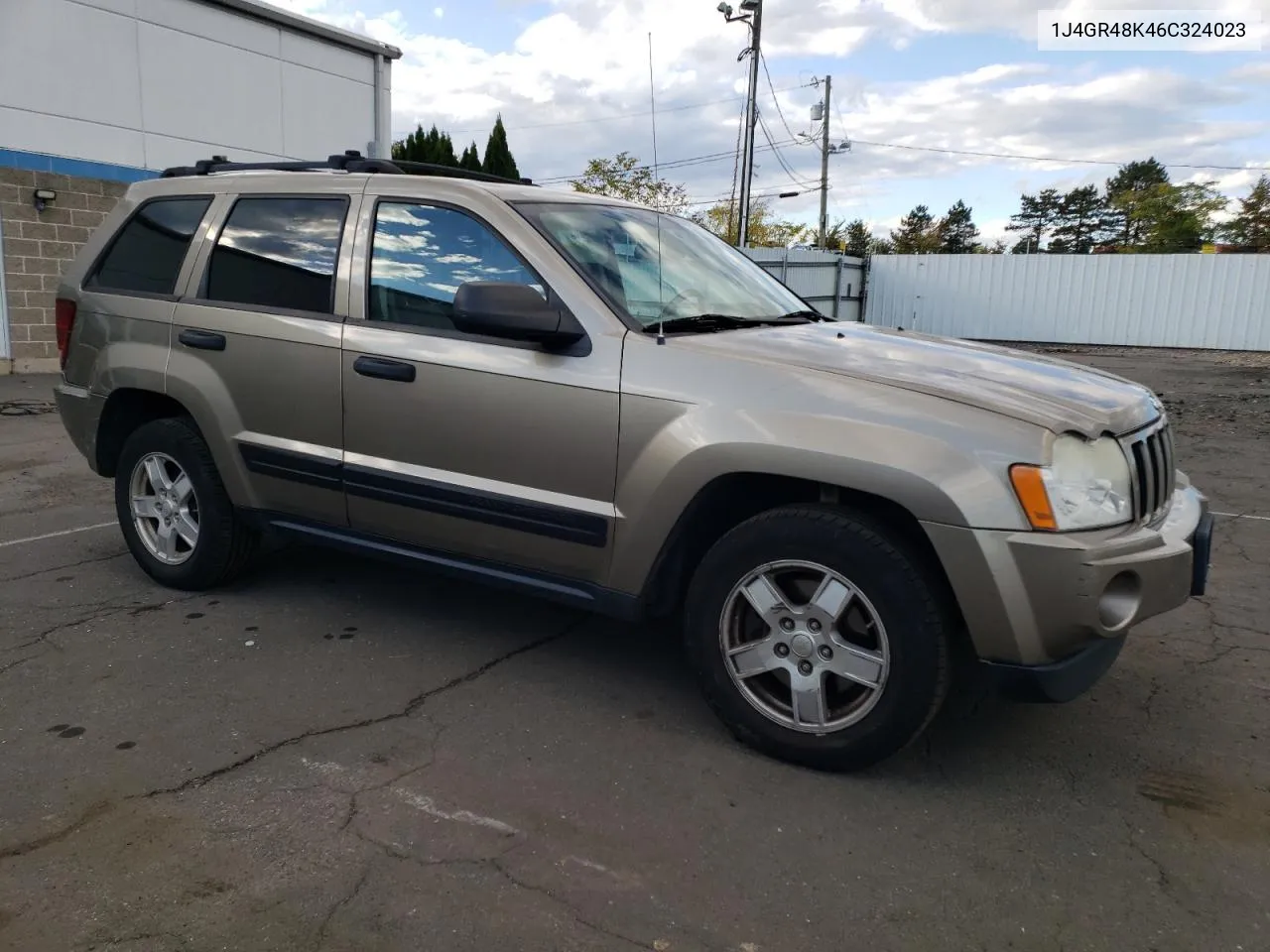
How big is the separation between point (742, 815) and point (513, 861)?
2.26ft

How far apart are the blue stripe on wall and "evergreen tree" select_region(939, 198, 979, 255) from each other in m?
81.4

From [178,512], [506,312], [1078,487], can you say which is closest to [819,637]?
[1078,487]

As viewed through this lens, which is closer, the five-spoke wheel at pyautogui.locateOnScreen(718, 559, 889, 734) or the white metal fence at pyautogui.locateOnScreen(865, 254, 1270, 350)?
the five-spoke wheel at pyautogui.locateOnScreen(718, 559, 889, 734)

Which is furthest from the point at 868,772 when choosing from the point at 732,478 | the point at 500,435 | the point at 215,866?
the point at 215,866

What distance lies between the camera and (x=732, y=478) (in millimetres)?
3178

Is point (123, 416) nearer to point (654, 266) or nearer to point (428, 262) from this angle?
point (428, 262)

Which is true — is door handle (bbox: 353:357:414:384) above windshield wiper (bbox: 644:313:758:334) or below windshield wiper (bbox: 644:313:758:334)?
below

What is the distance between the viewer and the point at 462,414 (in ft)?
11.7

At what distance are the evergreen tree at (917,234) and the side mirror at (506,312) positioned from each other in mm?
76619

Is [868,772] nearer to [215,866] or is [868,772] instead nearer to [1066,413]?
[1066,413]

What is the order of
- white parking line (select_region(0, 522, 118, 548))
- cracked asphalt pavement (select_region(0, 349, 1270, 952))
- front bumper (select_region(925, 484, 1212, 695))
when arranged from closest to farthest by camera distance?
cracked asphalt pavement (select_region(0, 349, 1270, 952)) → front bumper (select_region(925, 484, 1212, 695)) → white parking line (select_region(0, 522, 118, 548))

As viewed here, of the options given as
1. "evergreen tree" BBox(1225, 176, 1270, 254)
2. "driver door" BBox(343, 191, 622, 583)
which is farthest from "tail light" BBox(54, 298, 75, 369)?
"evergreen tree" BBox(1225, 176, 1270, 254)

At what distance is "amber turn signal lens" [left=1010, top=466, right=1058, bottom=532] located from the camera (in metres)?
2.70

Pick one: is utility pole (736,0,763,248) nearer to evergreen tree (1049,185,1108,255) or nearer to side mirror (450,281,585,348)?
side mirror (450,281,585,348)
